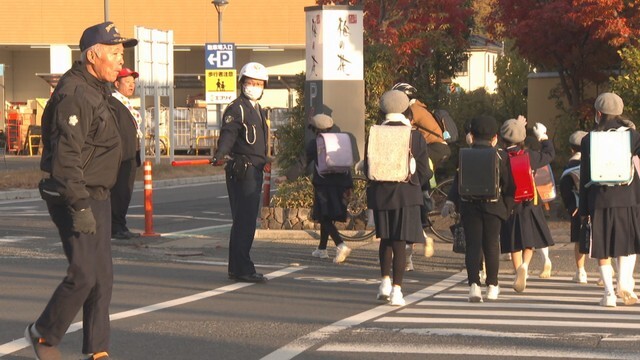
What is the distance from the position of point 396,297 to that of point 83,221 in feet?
13.5

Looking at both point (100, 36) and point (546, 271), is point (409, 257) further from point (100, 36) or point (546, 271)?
point (100, 36)

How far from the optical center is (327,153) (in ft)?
46.4

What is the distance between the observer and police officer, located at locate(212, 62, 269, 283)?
40.4ft

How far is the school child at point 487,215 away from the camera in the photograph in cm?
1120

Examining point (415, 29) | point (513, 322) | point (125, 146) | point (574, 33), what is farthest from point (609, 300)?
point (415, 29)

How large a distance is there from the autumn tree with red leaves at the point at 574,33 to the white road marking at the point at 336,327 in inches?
335

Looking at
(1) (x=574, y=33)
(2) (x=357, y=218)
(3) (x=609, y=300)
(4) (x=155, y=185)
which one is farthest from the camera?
(4) (x=155, y=185)

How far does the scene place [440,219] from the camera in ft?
52.4

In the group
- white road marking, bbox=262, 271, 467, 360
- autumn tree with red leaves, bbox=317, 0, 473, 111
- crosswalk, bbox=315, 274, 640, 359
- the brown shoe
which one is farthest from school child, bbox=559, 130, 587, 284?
autumn tree with red leaves, bbox=317, 0, 473, 111

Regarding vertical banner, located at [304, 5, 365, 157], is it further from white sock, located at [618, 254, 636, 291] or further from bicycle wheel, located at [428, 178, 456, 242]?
white sock, located at [618, 254, 636, 291]

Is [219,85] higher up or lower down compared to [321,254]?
higher up

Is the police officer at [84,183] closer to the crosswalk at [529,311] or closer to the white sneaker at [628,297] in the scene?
the crosswalk at [529,311]

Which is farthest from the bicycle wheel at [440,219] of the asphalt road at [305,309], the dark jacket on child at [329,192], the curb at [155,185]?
the curb at [155,185]

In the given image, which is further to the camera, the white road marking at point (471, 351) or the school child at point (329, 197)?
the school child at point (329, 197)
